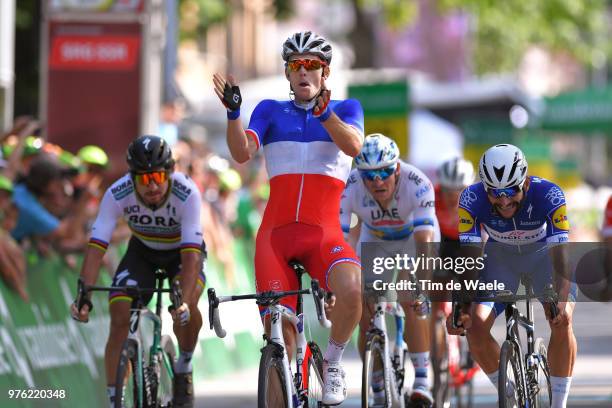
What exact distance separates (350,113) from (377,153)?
62.2 inches

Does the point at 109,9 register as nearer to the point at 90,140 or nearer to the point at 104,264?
the point at 90,140

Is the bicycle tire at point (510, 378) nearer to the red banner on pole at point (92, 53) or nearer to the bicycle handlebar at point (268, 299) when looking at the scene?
the bicycle handlebar at point (268, 299)

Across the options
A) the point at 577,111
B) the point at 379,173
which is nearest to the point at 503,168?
the point at 379,173

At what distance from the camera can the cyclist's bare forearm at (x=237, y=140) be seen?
26.6ft

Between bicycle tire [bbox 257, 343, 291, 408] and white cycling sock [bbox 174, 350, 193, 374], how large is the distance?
2.09 metres

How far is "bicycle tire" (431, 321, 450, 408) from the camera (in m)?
11.5

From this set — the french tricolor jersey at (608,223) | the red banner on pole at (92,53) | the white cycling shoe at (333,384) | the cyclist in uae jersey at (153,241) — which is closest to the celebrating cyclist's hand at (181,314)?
the cyclist in uae jersey at (153,241)

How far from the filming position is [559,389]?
353 inches

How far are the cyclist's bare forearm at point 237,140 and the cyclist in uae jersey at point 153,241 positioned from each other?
115cm

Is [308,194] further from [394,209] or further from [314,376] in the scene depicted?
[394,209]

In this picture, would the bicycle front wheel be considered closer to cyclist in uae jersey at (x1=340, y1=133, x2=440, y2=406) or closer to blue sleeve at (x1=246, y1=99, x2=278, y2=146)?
Answer: cyclist in uae jersey at (x1=340, y1=133, x2=440, y2=406)

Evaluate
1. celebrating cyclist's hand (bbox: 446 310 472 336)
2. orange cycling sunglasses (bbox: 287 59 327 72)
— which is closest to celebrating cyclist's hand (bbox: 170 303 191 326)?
celebrating cyclist's hand (bbox: 446 310 472 336)

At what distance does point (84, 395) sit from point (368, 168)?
294cm

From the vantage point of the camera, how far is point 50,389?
1079 cm
